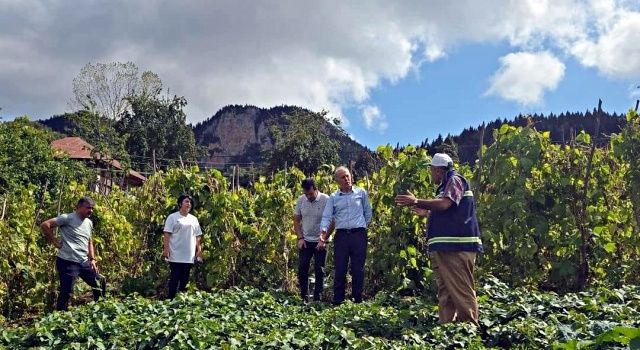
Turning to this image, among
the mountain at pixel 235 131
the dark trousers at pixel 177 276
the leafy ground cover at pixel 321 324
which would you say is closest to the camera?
the leafy ground cover at pixel 321 324

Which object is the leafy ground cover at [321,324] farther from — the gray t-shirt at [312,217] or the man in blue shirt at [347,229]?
Answer: the gray t-shirt at [312,217]

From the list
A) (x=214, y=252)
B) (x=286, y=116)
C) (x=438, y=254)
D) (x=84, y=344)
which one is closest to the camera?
(x=84, y=344)

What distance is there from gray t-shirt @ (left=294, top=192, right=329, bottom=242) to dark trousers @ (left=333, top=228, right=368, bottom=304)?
1.46ft

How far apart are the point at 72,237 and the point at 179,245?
1110mm

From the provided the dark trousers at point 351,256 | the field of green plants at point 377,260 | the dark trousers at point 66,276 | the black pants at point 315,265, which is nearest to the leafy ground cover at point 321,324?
the field of green plants at point 377,260

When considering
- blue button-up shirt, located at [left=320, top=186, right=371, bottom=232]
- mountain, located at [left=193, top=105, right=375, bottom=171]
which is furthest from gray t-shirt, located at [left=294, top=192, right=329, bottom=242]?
mountain, located at [left=193, top=105, right=375, bottom=171]

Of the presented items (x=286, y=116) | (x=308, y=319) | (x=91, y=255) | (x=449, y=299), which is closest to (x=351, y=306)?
(x=308, y=319)

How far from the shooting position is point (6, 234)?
668cm

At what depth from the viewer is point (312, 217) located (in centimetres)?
648

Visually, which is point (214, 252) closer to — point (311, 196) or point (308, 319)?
point (311, 196)

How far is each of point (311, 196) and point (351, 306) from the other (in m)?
1.57

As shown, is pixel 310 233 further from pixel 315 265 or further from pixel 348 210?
pixel 348 210

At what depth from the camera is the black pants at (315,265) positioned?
6.39 m

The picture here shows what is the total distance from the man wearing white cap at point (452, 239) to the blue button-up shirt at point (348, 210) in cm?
124
